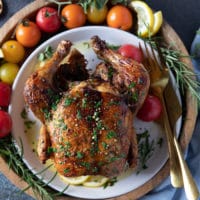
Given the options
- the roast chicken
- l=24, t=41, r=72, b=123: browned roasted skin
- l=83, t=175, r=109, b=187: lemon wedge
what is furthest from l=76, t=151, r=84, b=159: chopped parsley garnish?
l=83, t=175, r=109, b=187: lemon wedge

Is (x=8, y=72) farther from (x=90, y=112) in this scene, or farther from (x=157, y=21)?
(x=157, y=21)

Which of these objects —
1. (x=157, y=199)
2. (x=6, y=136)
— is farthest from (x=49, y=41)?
(x=157, y=199)

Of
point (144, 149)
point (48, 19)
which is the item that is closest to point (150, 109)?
point (144, 149)

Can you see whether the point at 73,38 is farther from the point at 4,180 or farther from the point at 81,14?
the point at 4,180

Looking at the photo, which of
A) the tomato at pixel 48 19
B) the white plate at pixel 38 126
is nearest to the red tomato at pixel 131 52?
the white plate at pixel 38 126

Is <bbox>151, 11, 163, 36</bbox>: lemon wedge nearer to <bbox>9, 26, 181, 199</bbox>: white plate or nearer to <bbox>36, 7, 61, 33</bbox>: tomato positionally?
<bbox>9, 26, 181, 199</bbox>: white plate

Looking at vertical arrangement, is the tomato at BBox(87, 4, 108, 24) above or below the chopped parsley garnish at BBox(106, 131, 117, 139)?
above
